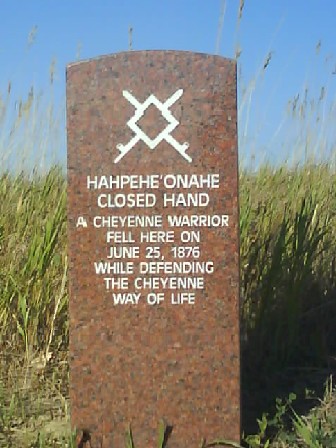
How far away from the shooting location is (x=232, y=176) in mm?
2877

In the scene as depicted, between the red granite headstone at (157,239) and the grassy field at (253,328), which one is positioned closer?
the red granite headstone at (157,239)

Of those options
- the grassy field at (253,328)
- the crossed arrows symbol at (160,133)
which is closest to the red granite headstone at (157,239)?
the crossed arrows symbol at (160,133)

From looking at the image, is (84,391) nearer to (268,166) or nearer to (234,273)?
(234,273)

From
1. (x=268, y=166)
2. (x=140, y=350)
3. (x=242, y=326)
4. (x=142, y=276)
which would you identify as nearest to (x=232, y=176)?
(x=142, y=276)

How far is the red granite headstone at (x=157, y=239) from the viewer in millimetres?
2883

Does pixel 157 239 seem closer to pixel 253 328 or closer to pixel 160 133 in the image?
pixel 160 133

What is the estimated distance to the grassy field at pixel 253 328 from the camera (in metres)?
3.23

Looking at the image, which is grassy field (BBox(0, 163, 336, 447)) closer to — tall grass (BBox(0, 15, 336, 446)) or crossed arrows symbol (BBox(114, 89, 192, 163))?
tall grass (BBox(0, 15, 336, 446))

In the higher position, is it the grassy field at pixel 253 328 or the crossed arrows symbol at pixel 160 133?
the crossed arrows symbol at pixel 160 133

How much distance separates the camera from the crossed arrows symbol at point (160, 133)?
114 inches

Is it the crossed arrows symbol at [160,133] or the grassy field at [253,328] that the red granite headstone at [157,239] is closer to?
the crossed arrows symbol at [160,133]

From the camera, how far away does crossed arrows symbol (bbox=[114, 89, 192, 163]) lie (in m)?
2.89

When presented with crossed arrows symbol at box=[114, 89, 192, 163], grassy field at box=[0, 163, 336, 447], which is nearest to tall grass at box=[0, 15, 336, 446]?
grassy field at box=[0, 163, 336, 447]

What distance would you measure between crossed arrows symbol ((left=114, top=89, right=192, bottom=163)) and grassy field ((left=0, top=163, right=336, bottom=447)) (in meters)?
0.89
